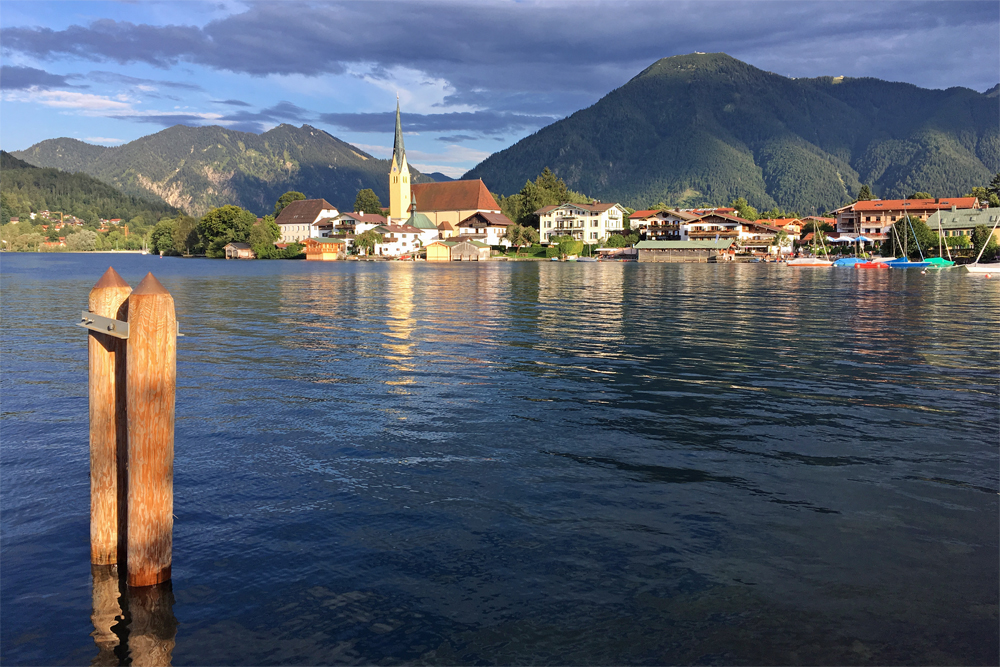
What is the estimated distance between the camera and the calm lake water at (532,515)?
6.62 meters

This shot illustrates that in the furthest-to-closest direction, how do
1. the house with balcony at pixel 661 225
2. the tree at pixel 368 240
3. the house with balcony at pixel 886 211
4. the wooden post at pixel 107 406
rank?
the tree at pixel 368 240 < the house with balcony at pixel 661 225 < the house with balcony at pixel 886 211 < the wooden post at pixel 107 406

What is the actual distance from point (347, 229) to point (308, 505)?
171 m

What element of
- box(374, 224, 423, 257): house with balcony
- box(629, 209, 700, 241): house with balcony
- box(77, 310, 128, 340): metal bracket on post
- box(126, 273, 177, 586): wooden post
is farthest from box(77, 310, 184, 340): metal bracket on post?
box(374, 224, 423, 257): house with balcony

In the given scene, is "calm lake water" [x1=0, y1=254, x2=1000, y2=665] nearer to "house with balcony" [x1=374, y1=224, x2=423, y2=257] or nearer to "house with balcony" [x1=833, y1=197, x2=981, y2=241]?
"house with balcony" [x1=374, y1=224, x2=423, y2=257]

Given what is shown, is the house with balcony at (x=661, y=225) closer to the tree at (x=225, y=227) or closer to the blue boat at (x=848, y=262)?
the blue boat at (x=848, y=262)

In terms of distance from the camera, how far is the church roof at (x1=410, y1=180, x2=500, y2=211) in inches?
7421

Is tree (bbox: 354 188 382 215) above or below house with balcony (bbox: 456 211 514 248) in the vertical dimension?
above

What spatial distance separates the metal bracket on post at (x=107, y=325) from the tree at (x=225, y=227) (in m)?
157

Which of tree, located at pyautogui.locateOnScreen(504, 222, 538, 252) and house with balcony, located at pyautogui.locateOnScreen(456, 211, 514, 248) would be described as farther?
house with balcony, located at pyautogui.locateOnScreen(456, 211, 514, 248)

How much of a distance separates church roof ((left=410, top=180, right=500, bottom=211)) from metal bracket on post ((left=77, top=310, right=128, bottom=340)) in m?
182

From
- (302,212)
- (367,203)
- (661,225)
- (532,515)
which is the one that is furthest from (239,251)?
(532,515)

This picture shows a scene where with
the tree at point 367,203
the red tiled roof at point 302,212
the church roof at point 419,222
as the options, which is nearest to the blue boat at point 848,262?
the church roof at point 419,222

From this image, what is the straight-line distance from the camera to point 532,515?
930cm

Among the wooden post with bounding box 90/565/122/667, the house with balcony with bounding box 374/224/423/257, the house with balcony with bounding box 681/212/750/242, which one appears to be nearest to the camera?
the wooden post with bounding box 90/565/122/667
